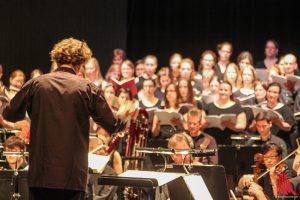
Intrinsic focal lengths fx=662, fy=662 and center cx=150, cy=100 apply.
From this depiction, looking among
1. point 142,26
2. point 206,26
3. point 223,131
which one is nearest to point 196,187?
point 223,131

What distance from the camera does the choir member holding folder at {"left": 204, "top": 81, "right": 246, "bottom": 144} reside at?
7.68m

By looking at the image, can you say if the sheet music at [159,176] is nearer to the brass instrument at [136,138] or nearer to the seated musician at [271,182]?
the seated musician at [271,182]

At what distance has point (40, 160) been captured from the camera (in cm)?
369

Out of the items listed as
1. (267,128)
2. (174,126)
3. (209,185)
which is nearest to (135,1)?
(174,126)

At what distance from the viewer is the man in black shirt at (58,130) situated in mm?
3678

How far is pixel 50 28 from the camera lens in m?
11.0

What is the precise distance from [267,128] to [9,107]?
4074 millimetres

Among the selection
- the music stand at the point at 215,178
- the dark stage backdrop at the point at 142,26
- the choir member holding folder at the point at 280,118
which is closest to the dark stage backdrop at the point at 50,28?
the dark stage backdrop at the point at 142,26

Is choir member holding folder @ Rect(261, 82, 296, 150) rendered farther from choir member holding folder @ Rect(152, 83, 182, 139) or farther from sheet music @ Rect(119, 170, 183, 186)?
sheet music @ Rect(119, 170, 183, 186)

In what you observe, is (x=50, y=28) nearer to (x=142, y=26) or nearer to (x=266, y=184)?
(x=142, y=26)

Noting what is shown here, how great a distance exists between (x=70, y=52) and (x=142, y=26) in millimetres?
8584

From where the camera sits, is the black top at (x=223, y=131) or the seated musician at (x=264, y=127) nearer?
the seated musician at (x=264, y=127)

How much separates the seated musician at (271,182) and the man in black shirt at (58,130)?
164cm

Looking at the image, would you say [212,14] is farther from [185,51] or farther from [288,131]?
[288,131]
